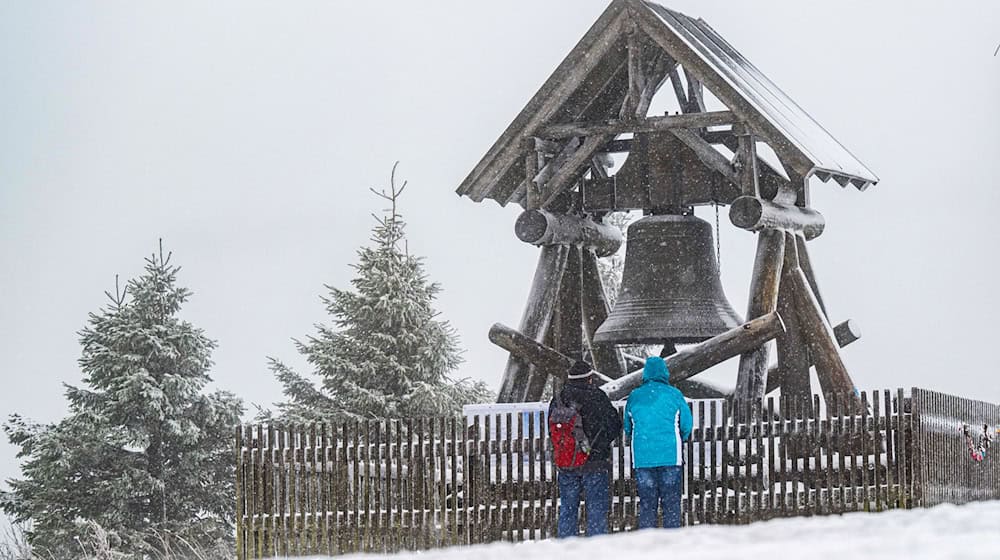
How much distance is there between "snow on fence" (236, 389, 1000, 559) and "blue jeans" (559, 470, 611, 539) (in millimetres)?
780

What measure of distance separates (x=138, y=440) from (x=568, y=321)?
817 centimetres

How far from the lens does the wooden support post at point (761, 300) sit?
16.6m

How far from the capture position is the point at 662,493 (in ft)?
47.0

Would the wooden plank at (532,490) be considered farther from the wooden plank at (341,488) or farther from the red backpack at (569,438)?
the wooden plank at (341,488)

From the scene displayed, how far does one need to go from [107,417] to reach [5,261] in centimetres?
5645

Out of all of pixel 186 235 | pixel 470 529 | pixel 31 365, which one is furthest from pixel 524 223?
pixel 186 235

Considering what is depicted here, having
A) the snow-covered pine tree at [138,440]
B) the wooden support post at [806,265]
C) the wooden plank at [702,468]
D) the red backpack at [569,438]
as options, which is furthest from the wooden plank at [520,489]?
the snow-covered pine tree at [138,440]

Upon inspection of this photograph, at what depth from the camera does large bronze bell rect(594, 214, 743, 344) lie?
17.3 m

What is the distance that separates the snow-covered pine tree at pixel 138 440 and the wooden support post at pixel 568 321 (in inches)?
291

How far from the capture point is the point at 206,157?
3150 inches

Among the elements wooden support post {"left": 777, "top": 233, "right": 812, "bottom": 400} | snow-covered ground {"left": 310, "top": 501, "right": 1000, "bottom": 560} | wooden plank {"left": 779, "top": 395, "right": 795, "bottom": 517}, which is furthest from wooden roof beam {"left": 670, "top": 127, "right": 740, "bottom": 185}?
snow-covered ground {"left": 310, "top": 501, "right": 1000, "bottom": 560}

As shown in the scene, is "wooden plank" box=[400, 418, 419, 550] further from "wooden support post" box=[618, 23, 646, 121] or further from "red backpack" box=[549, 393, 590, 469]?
"wooden support post" box=[618, 23, 646, 121]

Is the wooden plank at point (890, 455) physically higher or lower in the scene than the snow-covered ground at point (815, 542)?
higher

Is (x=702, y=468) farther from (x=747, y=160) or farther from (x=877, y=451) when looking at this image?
(x=747, y=160)
